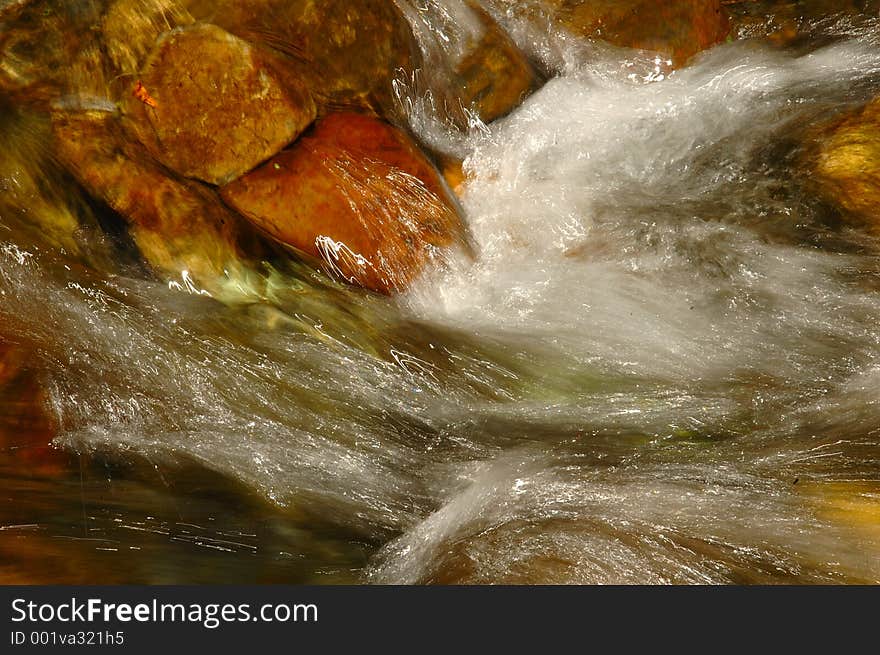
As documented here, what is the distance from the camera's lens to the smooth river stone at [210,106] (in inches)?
150

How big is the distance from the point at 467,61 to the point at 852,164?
239 cm

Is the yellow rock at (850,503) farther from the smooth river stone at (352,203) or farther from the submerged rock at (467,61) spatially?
the submerged rock at (467,61)

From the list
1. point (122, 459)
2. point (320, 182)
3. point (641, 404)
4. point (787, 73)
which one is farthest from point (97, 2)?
point (787, 73)

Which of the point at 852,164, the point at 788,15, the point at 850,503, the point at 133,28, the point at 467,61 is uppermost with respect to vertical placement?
the point at 788,15

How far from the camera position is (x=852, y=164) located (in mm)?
4402

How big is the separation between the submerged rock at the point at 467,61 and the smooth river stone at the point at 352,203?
706 millimetres

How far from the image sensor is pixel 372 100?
442cm

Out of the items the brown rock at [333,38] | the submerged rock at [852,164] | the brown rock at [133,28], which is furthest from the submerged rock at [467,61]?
the submerged rock at [852,164]

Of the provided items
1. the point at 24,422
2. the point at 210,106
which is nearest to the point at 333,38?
the point at 210,106

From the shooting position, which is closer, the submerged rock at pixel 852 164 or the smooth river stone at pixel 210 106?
the smooth river stone at pixel 210 106

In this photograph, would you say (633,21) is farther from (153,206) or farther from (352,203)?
(153,206)

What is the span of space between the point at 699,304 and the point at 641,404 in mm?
809

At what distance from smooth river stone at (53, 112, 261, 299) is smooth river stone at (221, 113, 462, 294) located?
0.95ft

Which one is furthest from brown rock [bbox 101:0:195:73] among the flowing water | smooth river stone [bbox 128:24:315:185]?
the flowing water
